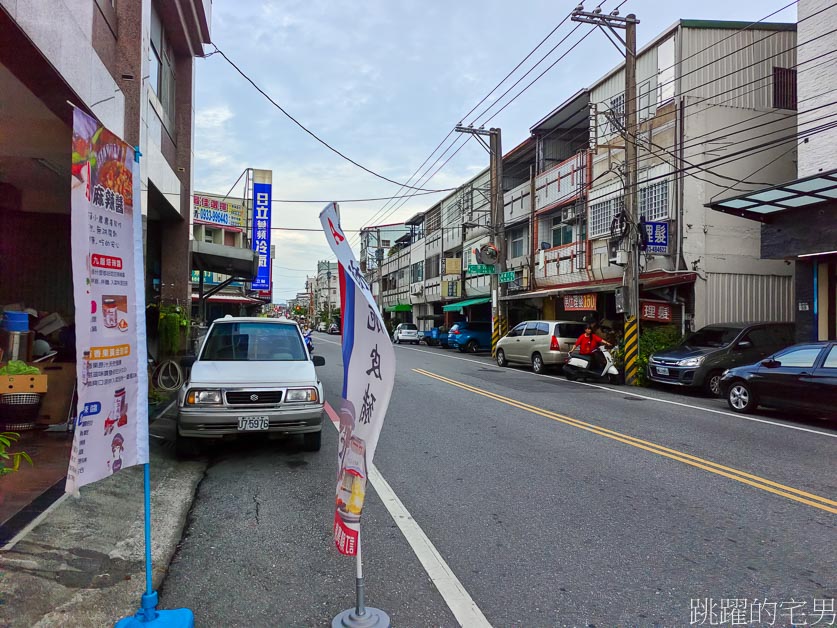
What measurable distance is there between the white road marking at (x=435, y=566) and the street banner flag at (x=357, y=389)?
1.77ft

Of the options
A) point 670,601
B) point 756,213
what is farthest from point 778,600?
point 756,213

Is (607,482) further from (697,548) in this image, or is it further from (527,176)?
(527,176)

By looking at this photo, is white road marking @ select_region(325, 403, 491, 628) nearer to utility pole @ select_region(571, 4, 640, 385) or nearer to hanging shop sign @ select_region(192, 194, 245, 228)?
utility pole @ select_region(571, 4, 640, 385)

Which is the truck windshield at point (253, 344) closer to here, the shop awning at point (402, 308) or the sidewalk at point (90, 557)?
the sidewalk at point (90, 557)

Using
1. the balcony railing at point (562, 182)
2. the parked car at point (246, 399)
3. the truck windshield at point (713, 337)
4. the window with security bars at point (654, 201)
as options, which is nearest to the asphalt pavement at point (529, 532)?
the parked car at point (246, 399)

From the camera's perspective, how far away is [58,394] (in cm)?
756

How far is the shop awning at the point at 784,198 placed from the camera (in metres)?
11.9

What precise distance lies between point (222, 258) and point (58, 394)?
903cm

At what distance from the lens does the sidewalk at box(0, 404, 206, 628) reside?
315 cm

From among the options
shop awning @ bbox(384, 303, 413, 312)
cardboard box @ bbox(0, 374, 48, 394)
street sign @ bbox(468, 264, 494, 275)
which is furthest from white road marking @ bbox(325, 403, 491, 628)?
shop awning @ bbox(384, 303, 413, 312)

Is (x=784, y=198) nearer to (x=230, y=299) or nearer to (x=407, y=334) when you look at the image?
(x=407, y=334)

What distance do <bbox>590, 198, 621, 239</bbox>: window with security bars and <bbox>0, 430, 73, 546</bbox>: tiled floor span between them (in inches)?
717

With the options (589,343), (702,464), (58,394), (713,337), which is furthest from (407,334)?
(702,464)

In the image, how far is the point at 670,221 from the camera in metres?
17.3
